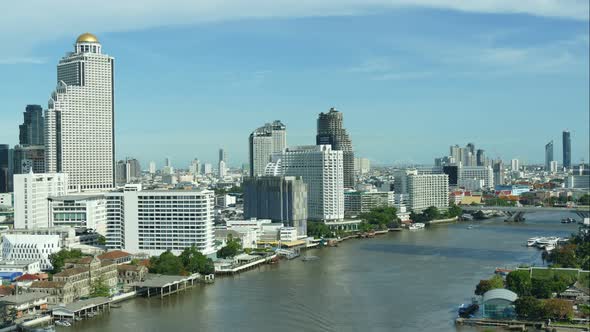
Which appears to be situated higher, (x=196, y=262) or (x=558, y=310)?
(x=196, y=262)

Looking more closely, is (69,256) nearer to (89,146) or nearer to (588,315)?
(588,315)

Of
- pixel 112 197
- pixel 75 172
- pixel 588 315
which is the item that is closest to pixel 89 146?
pixel 75 172

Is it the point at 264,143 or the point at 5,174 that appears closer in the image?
the point at 5,174

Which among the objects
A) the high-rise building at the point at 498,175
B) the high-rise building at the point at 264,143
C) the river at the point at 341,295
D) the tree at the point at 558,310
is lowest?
the river at the point at 341,295

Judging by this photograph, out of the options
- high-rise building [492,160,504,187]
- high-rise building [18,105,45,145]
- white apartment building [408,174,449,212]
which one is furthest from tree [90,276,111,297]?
high-rise building [492,160,504,187]

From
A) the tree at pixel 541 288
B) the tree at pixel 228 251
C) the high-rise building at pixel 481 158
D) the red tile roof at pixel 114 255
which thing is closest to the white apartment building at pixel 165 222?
the tree at pixel 228 251

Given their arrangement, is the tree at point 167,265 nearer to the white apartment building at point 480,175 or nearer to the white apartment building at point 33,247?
the white apartment building at point 33,247

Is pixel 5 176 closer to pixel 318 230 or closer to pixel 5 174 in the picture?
pixel 5 174

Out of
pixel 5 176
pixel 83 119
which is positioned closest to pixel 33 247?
pixel 83 119
